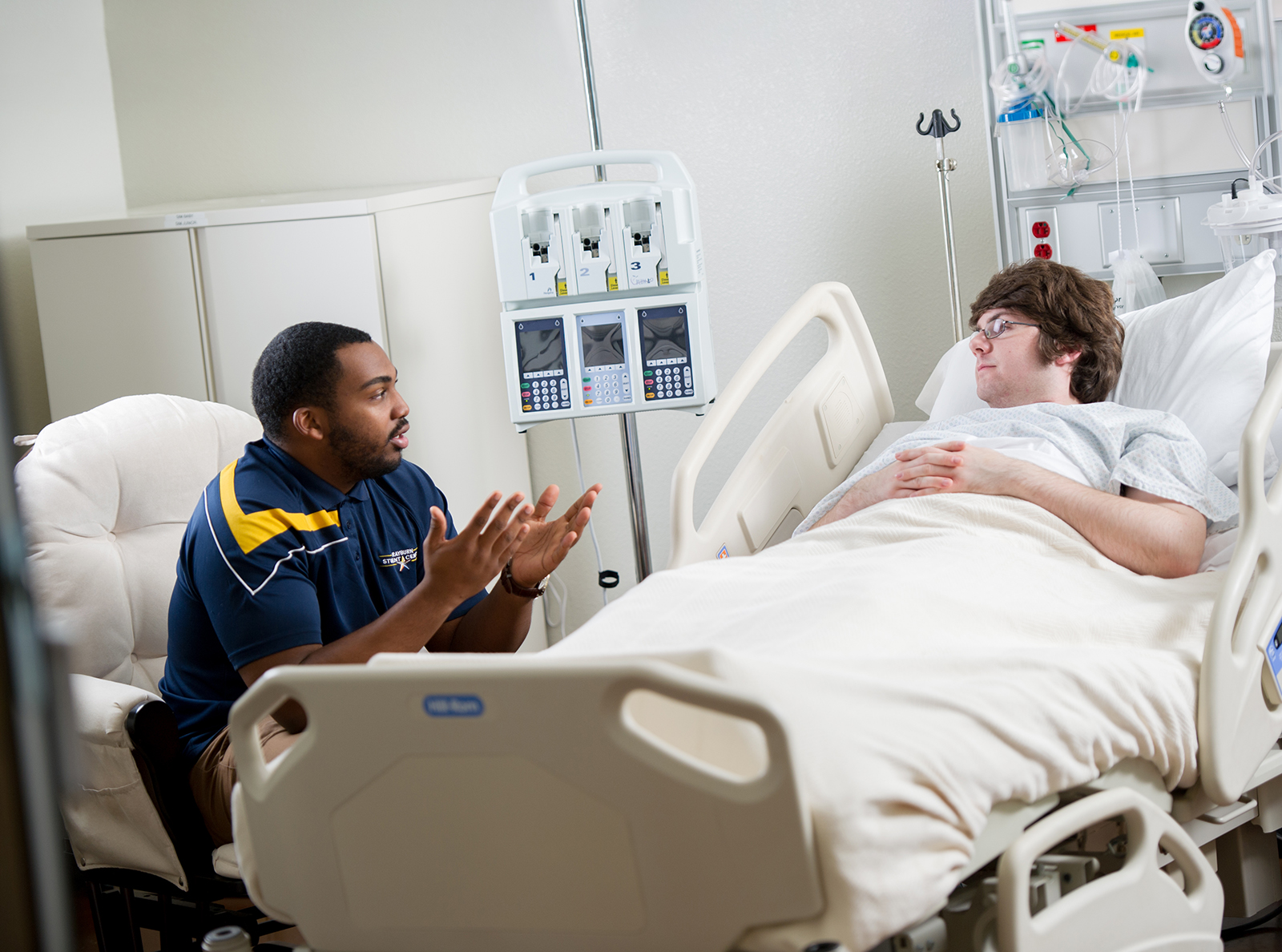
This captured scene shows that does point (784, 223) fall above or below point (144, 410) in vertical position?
above

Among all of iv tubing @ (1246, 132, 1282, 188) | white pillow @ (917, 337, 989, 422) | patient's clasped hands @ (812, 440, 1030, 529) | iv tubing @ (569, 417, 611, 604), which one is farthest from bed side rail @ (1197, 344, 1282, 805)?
iv tubing @ (569, 417, 611, 604)

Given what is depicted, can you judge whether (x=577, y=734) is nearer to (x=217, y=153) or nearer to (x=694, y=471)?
(x=694, y=471)

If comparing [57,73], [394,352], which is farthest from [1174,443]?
[57,73]

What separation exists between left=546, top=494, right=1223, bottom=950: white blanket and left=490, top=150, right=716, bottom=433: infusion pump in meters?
1.07

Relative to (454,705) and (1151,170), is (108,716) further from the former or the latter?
(1151,170)

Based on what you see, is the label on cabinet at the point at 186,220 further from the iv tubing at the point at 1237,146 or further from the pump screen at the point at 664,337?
the iv tubing at the point at 1237,146

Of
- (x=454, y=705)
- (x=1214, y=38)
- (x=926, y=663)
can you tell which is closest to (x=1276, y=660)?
(x=926, y=663)

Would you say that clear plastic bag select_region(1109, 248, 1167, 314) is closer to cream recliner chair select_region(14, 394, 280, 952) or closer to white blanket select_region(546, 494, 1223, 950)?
white blanket select_region(546, 494, 1223, 950)

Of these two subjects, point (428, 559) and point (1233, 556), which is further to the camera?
point (428, 559)

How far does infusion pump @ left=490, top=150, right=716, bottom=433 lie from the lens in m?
3.12

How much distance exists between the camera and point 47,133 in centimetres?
375

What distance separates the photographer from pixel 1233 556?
1.80 metres

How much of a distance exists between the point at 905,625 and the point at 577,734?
61cm

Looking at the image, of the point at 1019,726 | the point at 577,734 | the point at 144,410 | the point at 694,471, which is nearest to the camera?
the point at 577,734
